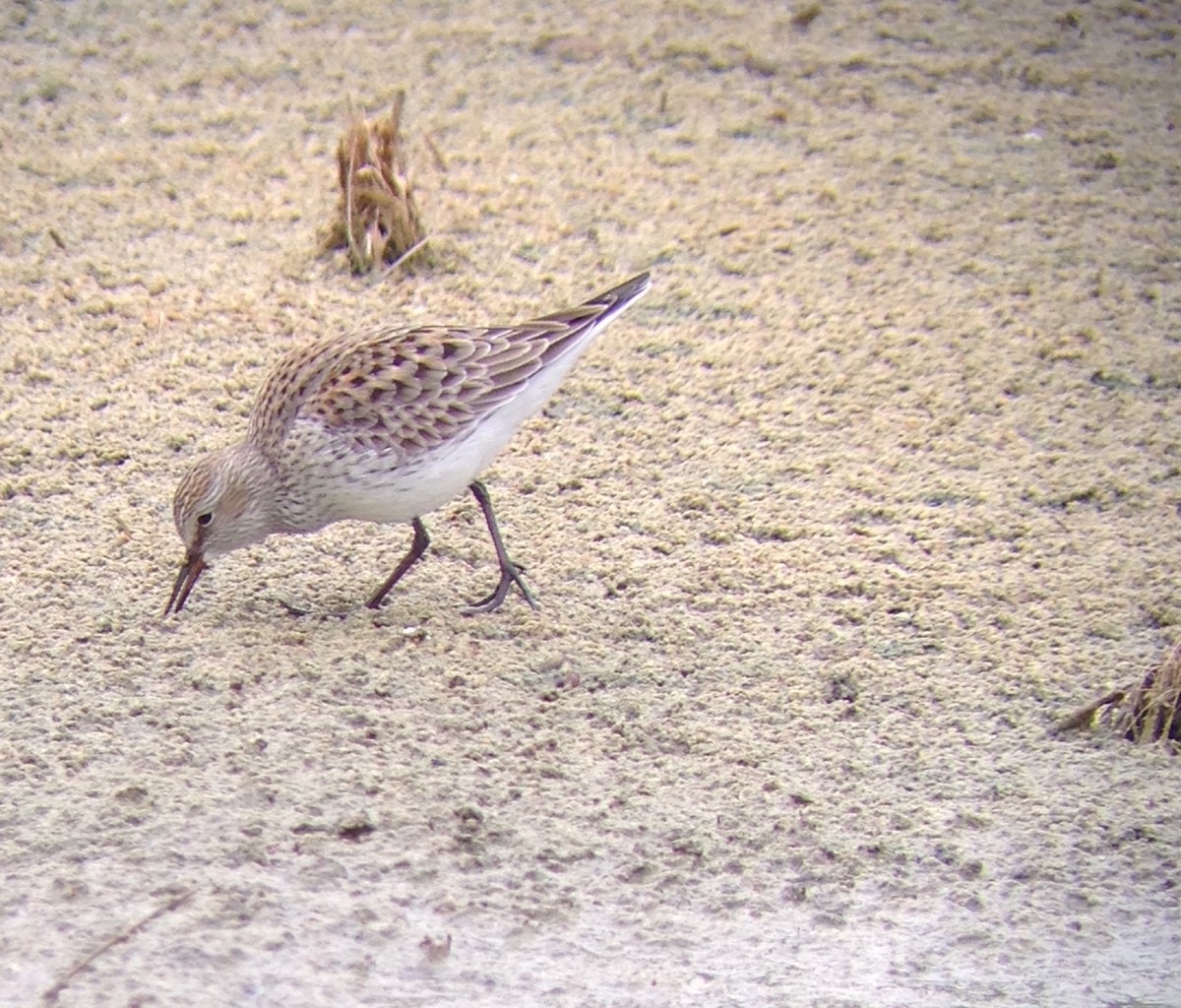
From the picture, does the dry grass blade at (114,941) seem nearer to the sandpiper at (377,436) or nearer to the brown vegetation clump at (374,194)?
the sandpiper at (377,436)

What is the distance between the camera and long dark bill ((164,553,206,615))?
4695 millimetres

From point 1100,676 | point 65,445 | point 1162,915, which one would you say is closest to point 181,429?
point 65,445

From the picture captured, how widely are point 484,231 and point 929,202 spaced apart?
187cm

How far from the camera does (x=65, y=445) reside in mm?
5414

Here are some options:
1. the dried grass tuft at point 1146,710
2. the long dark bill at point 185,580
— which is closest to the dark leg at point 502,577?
the long dark bill at point 185,580

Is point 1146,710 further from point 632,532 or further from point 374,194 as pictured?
point 374,194

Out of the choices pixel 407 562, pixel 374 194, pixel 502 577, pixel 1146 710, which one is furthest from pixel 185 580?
pixel 1146 710

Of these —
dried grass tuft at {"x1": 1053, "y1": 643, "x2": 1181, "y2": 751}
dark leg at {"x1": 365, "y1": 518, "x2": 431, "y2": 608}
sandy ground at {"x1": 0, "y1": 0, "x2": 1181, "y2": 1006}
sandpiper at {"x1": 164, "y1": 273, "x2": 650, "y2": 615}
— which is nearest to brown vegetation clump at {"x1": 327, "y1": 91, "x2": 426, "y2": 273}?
sandy ground at {"x1": 0, "y1": 0, "x2": 1181, "y2": 1006}

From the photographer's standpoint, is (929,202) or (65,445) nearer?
(65,445)

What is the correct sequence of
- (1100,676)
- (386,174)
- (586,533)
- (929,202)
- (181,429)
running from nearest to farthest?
(1100,676) < (586,533) < (181,429) < (386,174) < (929,202)

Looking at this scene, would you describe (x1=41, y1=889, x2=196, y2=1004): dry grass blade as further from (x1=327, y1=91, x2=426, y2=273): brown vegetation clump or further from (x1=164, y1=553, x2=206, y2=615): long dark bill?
(x1=327, y1=91, x2=426, y2=273): brown vegetation clump

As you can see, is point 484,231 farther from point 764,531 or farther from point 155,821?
point 155,821

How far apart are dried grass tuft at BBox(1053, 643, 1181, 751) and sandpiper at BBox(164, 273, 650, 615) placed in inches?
62.4

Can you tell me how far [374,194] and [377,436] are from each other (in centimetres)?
192
